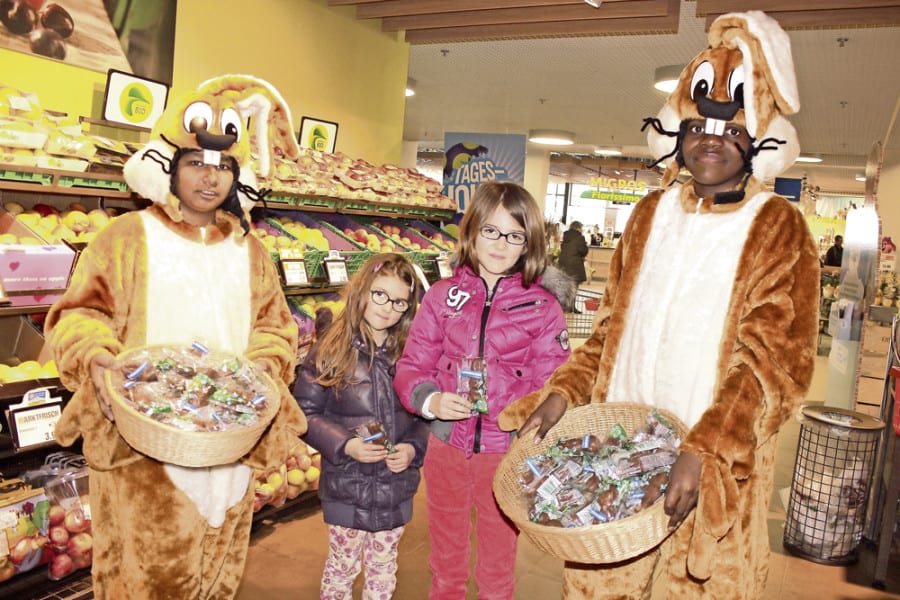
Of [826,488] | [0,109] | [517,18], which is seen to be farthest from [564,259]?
[0,109]

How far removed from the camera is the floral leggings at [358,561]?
2.48m

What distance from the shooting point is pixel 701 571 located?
166 cm

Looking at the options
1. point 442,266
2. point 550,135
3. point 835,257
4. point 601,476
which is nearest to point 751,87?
point 601,476

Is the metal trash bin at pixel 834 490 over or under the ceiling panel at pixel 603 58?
under

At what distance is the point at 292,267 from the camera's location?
3846 millimetres

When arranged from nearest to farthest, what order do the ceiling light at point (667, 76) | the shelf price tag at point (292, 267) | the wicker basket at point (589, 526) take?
the wicker basket at point (589, 526) → the shelf price tag at point (292, 267) → the ceiling light at point (667, 76)

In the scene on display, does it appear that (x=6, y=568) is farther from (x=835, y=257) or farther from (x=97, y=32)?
(x=835, y=257)

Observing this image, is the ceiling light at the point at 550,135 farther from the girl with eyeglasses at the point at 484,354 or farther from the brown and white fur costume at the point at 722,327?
the brown and white fur costume at the point at 722,327

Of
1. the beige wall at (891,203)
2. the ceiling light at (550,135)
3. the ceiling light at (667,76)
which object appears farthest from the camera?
the ceiling light at (550,135)

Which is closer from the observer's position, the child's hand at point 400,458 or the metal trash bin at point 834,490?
the child's hand at point 400,458

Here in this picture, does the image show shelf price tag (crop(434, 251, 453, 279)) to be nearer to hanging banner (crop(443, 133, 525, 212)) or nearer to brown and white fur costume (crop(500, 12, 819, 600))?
hanging banner (crop(443, 133, 525, 212))

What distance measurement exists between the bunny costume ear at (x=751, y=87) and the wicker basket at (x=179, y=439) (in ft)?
4.55

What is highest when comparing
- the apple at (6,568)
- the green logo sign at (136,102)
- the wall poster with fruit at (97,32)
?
the wall poster with fruit at (97,32)

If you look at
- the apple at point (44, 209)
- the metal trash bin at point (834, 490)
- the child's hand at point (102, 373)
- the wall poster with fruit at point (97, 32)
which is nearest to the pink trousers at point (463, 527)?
the child's hand at point (102, 373)
